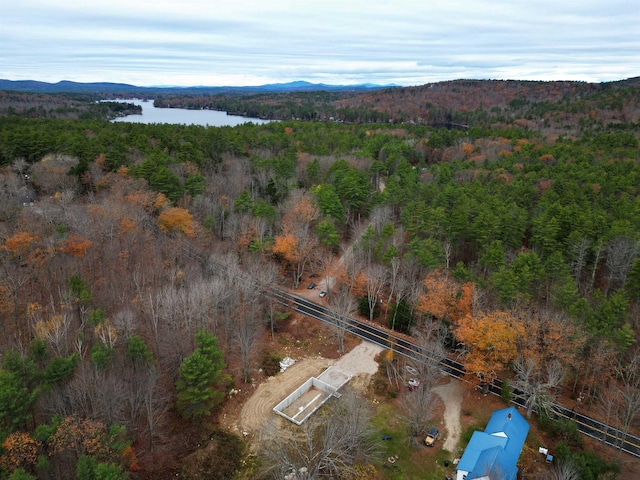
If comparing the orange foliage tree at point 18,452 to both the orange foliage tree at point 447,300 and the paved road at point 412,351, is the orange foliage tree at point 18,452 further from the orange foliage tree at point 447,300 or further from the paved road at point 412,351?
the orange foliage tree at point 447,300

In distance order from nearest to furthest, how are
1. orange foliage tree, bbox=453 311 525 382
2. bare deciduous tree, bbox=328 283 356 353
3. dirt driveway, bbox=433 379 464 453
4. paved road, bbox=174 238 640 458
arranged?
dirt driveway, bbox=433 379 464 453 < paved road, bbox=174 238 640 458 < orange foliage tree, bbox=453 311 525 382 < bare deciduous tree, bbox=328 283 356 353

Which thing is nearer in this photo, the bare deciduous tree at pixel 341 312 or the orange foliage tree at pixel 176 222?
the bare deciduous tree at pixel 341 312

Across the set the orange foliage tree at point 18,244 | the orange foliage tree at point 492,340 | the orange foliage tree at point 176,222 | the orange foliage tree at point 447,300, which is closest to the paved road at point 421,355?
the orange foliage tree at point 492,340

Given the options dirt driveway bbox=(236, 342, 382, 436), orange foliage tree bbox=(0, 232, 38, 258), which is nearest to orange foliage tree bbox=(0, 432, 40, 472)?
dirt driveway bbox=(236, 342, 382, 436)

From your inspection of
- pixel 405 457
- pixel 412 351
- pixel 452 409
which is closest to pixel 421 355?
pixel 412 351

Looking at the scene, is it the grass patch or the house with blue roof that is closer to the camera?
the house with blue roof

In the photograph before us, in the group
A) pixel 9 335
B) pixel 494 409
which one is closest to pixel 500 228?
pixel 494 409

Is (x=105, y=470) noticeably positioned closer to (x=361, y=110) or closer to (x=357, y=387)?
(x=357, y=387)

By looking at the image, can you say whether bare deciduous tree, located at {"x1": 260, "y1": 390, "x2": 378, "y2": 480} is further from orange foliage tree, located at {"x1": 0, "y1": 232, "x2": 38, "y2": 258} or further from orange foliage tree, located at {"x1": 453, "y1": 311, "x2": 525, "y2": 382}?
orange foliage tree, located at {"x1": 0, "y1": 232, "x2": 38, "y2": 258}
